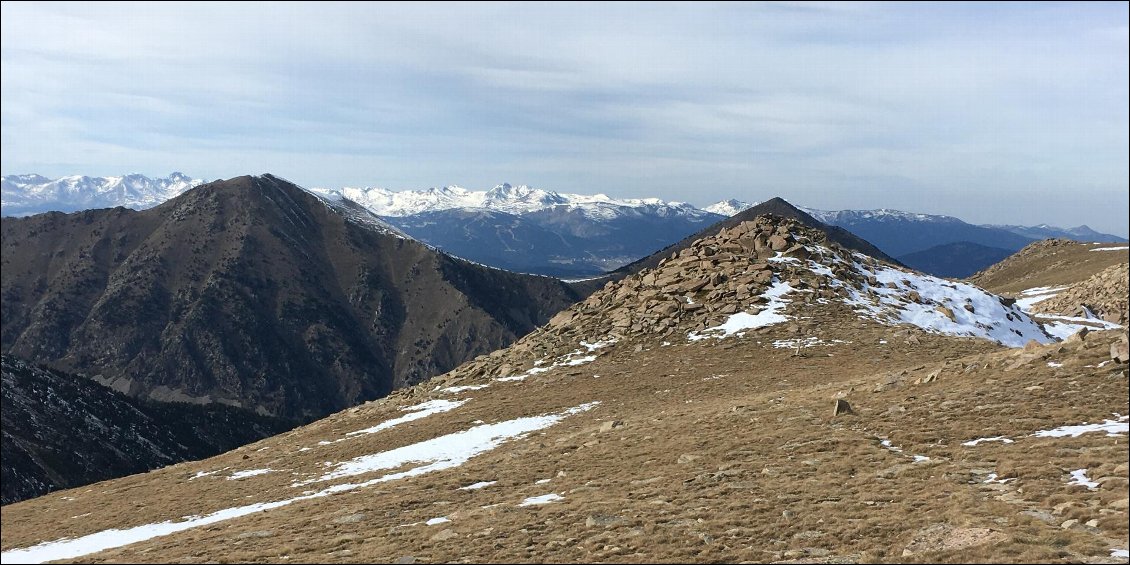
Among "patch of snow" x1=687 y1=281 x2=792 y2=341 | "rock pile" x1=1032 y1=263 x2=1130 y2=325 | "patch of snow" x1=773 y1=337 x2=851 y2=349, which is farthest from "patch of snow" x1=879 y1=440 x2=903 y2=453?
"rock pile" x1=1032 y1=263 x2=1130 y2=325

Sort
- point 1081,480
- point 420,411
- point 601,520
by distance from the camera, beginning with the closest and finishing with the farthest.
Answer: point 1081,480, point 601,520, point 420,411

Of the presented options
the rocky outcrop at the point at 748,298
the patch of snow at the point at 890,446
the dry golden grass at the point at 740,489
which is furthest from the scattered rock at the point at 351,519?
the rocky outcrop at the point at 748,298

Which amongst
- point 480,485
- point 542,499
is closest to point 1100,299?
point 480,485

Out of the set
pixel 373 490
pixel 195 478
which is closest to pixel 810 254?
pixel 373 490

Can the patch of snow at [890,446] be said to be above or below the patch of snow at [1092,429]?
below

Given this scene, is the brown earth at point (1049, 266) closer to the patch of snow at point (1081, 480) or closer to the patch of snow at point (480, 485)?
the patch of snow at point (1081, 480)

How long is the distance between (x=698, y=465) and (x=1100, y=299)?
277 ft

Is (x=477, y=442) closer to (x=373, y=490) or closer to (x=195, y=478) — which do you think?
(x=373, y=490)

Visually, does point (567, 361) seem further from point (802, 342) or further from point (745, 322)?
point (802, 342)

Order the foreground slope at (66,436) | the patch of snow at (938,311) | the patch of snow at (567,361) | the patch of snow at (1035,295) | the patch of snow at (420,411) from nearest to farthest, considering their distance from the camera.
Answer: the patch of snow at (420,411) → the patch of snow at (567,361) → the patch of snow at (938,311) → the patch of snow at (1035,295) → the foreground slope at (66,436)

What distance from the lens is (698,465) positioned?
21203mm

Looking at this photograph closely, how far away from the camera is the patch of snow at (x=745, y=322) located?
48.0m

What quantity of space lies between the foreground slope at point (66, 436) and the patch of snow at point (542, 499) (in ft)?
476

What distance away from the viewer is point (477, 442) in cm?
3234
